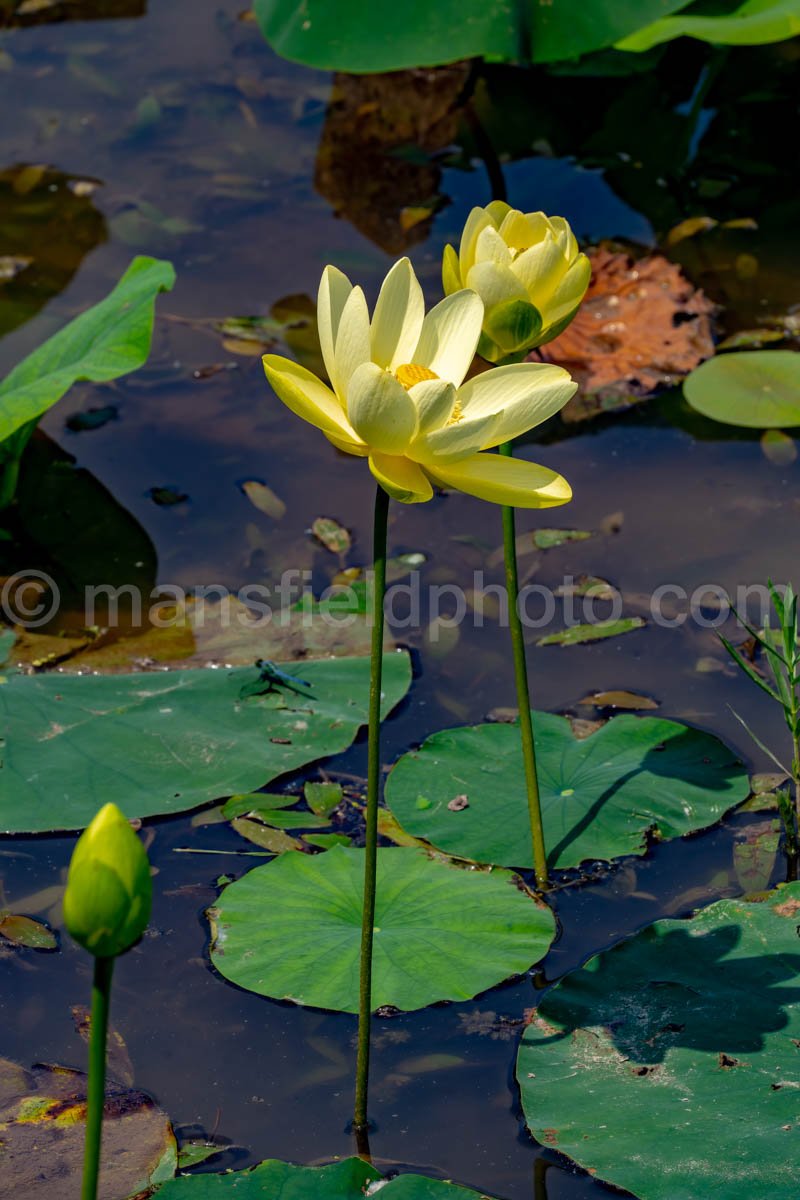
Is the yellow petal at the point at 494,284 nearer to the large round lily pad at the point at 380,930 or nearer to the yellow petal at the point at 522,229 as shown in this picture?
the yellow petal at the point at 522,229

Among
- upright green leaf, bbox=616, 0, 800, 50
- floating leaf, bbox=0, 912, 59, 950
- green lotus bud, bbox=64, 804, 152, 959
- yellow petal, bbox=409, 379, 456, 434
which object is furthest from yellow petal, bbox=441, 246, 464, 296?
upright green leaf, bbox=616, 0, 800, 50

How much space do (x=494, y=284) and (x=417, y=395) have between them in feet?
1.34

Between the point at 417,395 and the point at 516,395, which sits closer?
the point at 417,395

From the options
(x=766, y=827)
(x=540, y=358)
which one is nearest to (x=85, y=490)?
(x=540, y=358)

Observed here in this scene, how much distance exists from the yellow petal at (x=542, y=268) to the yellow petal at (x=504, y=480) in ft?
1.18

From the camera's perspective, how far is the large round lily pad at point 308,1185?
5.19 feet

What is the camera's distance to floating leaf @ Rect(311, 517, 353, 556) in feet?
11.1

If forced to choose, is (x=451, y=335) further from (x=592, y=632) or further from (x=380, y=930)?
(x=592, y=632)

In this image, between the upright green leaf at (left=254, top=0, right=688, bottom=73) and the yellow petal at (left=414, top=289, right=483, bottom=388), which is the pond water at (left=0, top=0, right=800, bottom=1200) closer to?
the upright green leaf at (left=254, top=0, right=688, bottom=73)

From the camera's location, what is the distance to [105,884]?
1258 millimetres

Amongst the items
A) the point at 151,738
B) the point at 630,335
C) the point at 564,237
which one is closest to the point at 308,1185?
the point at 151,738

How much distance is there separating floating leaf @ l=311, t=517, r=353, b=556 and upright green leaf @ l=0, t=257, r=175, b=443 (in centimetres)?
67

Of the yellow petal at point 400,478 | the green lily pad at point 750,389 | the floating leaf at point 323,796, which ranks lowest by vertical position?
the floating leaf at point 323,796

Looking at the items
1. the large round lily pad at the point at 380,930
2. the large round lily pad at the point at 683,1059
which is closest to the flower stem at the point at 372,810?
the large round lily pad at the point at 380,930
